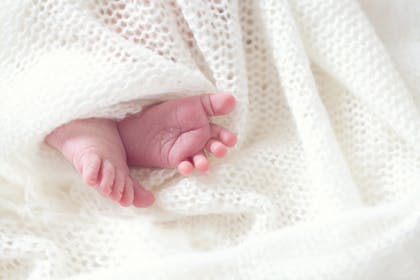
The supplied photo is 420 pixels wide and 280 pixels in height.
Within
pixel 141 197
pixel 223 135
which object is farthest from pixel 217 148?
pixel 141 197

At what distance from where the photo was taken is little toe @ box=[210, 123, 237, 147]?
0.86 metres

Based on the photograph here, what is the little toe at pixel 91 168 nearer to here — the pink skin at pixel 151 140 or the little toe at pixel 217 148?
the pink skin at pixel 151 140

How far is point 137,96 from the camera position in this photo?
0.84 metres

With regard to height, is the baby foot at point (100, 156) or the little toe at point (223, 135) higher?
the little toe at point (223, 135)

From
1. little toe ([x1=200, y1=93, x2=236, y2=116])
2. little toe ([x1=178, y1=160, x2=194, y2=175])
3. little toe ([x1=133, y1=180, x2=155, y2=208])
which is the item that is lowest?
little toe ([x1=133, y1=180, x2=155, y2=208])

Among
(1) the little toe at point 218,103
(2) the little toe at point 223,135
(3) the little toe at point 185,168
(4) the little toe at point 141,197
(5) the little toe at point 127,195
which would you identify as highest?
(1) the little toe at point 218,103

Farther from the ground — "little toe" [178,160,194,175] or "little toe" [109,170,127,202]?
"little toe" [178,160,194,175]

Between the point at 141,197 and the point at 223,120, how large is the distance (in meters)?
0.17

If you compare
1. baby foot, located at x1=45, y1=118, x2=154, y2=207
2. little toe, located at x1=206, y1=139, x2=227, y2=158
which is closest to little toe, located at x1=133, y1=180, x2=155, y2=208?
baby foot, located at x1=45, y1=118, x2=154, y2=207

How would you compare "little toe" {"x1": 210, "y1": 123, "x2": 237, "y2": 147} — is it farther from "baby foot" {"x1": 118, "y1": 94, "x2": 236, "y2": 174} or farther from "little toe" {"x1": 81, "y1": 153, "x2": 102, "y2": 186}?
"little toe" {"x1": 81, "y1": 153, "x2": 102, "y2": 186}

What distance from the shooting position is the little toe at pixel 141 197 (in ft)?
2.81

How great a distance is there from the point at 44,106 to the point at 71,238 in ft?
0.71

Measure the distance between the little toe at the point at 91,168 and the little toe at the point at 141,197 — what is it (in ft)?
0.23

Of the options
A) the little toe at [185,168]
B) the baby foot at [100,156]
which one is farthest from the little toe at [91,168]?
the little toe at [185,168]
